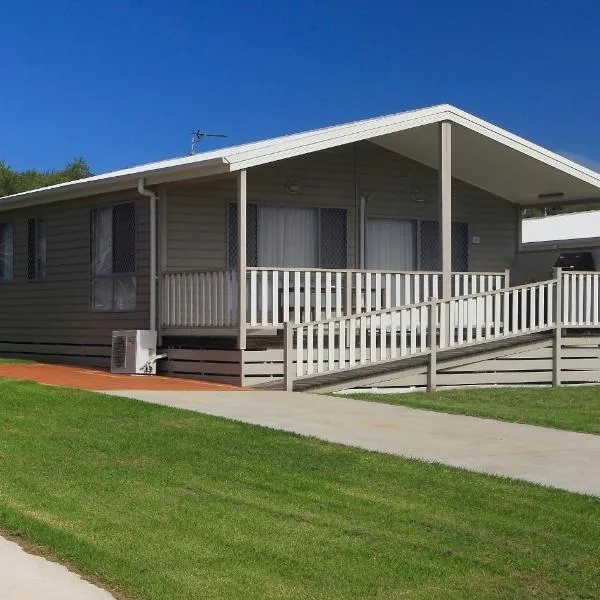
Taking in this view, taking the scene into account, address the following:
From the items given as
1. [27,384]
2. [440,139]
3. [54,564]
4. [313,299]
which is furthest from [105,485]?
[440,139]

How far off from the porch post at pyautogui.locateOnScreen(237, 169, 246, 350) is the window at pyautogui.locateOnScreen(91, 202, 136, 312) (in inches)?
125

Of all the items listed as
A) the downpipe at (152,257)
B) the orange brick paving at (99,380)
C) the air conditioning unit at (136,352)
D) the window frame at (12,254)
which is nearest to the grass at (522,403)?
the orange brick paving at (99,380)

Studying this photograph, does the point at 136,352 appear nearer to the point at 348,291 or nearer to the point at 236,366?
the point at 236,366

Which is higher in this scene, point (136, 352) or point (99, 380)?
point (136, 352)

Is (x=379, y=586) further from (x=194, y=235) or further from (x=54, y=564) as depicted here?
(x=194, y=235)

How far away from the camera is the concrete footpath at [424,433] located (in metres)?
8.70

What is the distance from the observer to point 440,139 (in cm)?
1662

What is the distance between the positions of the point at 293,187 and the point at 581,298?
502 centimetres

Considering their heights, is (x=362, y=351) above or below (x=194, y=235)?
below

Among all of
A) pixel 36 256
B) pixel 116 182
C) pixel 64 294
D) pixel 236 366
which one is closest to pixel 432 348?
pixel 236 366

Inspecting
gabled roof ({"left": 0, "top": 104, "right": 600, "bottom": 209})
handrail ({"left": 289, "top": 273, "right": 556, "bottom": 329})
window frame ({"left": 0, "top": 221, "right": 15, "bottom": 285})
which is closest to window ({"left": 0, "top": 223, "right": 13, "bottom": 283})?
window frame ({"left": 0, "top": 221, "right": 15, "bottom": 285})

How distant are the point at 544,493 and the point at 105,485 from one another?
10.0 ft

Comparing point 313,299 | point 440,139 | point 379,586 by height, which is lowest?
point 379,586

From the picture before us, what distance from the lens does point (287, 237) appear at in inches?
714
